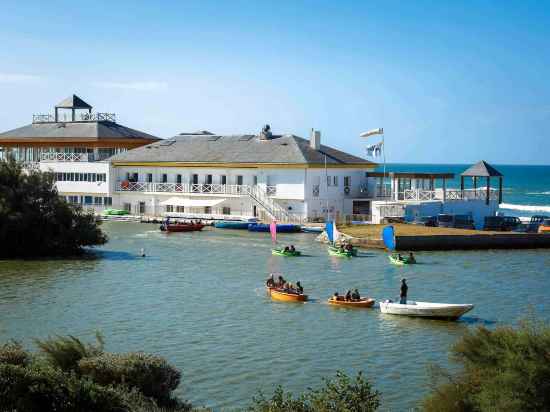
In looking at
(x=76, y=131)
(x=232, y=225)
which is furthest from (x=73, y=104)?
(x=232, y=225)

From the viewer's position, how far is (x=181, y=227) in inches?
2820

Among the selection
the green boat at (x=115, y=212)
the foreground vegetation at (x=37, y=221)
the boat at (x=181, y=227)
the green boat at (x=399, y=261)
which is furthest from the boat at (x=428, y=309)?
the green boat at (x=115, y=212)

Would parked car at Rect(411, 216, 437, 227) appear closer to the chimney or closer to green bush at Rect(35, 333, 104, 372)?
the chimney

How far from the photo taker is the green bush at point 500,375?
1769 centimetres

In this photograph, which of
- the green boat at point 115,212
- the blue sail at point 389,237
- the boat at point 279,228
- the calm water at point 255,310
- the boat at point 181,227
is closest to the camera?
the calm water at point 255,310

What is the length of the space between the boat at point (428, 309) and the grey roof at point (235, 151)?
3892 cm

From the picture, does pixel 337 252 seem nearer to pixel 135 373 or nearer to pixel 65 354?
pixel 65 354

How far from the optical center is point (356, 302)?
125 feet

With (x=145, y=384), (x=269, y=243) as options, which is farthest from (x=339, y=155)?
(x=145, y=384)

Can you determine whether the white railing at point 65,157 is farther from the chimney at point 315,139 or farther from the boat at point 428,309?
the boat at point 428,309

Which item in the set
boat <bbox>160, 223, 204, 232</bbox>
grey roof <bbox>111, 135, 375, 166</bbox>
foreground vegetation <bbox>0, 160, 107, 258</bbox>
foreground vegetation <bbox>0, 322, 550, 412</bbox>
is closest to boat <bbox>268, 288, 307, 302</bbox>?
foreground vegetation <bbox>0, 322, 550, 412</bbox>

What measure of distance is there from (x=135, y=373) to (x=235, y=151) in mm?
61777

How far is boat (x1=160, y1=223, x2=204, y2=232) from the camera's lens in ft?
234

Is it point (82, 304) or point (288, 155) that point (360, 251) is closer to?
point (288, 155)
